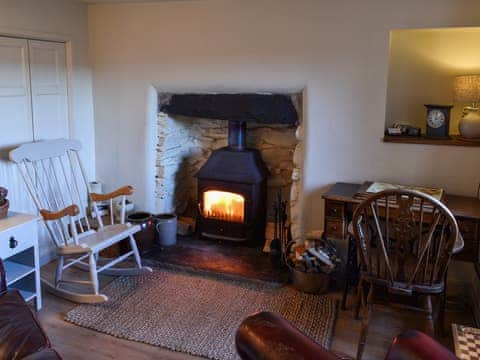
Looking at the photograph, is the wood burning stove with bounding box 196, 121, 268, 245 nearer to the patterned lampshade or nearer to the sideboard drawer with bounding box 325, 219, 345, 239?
the sideboard drawer with bounding box 325, 219, 345, 239

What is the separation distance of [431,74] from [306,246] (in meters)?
1.52

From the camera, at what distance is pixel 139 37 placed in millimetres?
3943

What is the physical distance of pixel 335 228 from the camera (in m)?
3.10

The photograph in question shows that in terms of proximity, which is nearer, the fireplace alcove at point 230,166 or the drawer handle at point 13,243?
the drawer handle at point 13,243

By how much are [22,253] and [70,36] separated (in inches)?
72.1

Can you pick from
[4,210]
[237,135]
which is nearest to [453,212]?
[237,135]

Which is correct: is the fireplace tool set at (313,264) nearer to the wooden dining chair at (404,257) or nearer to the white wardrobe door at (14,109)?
the wooden dining chair at (404,257)

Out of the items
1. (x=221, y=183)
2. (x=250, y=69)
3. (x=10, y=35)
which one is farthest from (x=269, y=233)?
(x=10, y=35)

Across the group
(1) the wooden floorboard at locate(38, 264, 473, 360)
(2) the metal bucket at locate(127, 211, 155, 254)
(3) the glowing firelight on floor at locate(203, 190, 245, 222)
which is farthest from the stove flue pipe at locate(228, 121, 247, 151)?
(1) the wooden floorboard at locate(38, 264, 473, 360)

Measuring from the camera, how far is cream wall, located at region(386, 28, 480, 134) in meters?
3.29

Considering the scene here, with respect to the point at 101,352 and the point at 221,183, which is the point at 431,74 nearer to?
the point at 221,183

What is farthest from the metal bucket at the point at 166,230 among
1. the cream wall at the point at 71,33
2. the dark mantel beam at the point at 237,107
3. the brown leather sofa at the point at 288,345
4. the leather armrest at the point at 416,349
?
the leather armrest at the point at 416,349

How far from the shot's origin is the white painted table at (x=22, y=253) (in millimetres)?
2838

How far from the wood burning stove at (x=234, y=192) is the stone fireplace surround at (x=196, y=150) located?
7.0 inches
